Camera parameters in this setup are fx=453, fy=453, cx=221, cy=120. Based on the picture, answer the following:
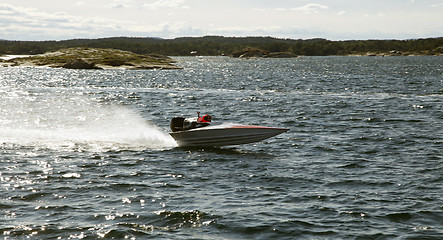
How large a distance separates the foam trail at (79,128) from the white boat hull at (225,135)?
1.70 m

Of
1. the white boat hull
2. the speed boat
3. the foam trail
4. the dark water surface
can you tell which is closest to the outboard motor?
the speed boat

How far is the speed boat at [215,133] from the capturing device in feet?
75.6

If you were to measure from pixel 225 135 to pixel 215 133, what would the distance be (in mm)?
537

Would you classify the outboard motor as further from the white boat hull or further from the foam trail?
the foam trail

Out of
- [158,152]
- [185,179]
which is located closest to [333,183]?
[185,179]

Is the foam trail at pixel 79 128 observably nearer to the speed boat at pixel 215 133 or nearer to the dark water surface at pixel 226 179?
the dark water surface at pixel 226 179

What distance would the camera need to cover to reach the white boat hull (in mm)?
23016

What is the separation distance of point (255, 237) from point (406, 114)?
27043mm

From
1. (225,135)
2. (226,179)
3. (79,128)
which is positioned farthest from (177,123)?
(79,128)

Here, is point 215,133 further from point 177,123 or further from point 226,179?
point 226,179

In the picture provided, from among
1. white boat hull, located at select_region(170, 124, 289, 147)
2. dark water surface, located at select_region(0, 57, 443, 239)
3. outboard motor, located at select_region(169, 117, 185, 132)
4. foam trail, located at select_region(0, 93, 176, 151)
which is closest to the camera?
dark water surface, located at select_region(0, 57, 443, 239)

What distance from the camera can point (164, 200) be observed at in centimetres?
1531

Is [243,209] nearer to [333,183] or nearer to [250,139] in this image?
[333,183]

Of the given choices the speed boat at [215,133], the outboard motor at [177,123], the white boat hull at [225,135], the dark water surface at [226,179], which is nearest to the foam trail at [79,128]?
the dark water surface at [226,179]
